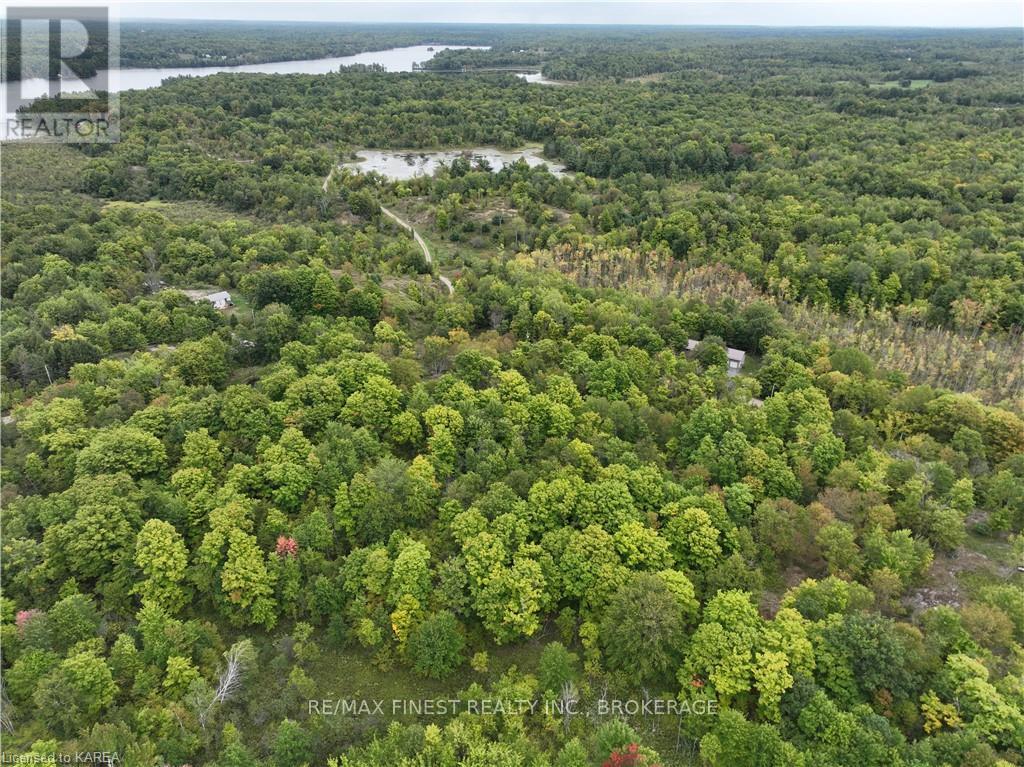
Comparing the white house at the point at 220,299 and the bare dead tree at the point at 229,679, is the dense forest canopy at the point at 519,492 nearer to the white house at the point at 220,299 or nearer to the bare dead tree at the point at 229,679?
the bare dead tree at the point at 229,679

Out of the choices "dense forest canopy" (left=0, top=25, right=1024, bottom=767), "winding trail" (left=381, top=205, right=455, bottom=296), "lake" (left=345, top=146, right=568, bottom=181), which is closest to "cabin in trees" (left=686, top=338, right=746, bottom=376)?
"dense forest canopy" (left=0, top=25, right=1024, bottom=767)

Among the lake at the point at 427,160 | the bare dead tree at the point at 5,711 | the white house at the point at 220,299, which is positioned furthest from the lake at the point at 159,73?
the bare dead tree at the point at 5,711

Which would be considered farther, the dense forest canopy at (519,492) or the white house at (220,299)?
the white house at (220,299)

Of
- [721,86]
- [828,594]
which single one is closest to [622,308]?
[828,594]

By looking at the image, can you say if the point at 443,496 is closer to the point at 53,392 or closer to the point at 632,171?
the point at 53,392

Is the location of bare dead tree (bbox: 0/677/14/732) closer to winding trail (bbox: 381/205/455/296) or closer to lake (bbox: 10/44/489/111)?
winding trail (bbox: 381/205/455/296)
